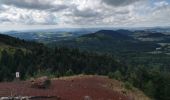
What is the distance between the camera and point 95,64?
136000 mm

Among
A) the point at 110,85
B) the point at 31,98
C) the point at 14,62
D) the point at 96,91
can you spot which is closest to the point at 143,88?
the point at 110,85

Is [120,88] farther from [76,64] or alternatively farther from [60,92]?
[76,64]

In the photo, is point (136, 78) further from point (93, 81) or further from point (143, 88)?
point (93, 81)

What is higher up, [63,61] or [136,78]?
[136,78]

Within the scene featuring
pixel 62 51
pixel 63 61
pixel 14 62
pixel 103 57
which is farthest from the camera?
pixel 103 57

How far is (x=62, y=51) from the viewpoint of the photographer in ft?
470

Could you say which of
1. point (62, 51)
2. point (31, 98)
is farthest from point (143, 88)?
point (62, 51)

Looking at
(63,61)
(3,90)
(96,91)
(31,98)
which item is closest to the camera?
(31,98)

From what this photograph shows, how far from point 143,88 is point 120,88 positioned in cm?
1422

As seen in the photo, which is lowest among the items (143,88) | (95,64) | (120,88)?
(95,64)

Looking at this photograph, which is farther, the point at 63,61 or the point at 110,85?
the point at 63,61

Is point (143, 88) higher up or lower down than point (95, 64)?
higher up

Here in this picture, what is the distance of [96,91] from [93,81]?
18.6 ft

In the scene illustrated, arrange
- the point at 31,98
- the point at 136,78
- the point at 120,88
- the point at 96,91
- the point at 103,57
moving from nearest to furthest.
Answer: the point at 31,98, the point at 96,91, the point at 120,88, the point at 136,78, the point at 103,57
